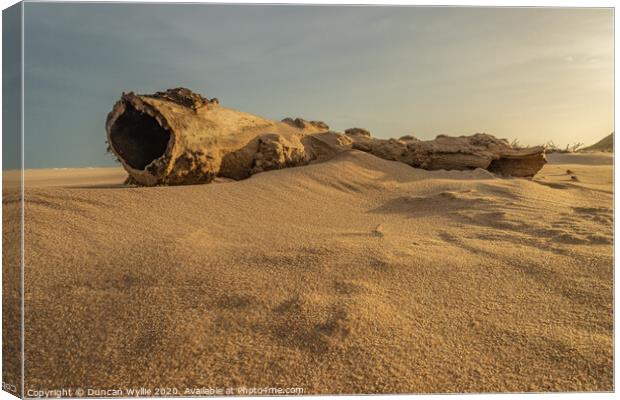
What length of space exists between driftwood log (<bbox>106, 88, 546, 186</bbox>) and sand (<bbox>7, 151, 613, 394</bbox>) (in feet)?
3.18

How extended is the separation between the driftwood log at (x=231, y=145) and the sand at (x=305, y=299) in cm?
97

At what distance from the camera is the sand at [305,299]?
1.34 m

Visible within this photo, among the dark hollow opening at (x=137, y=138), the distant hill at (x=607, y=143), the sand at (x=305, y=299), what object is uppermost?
the distant hill at (x=607, y=143)

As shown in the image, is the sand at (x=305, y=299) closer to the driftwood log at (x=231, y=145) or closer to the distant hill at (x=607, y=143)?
the distant hill at (x=607, y=143)

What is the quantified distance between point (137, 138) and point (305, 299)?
10.3 feet

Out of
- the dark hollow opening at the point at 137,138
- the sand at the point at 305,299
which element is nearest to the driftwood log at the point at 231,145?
the dark hollow opening at the point at 137,138

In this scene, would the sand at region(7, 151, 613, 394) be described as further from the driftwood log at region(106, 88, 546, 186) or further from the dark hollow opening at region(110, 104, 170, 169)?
the dark hollow opening at region(110, 104, 170, 169)

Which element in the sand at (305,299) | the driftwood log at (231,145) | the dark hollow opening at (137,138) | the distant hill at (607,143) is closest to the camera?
the sand at (305,299)

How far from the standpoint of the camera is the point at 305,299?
1656 mm

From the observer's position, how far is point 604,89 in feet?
7.00

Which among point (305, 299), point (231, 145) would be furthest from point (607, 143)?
point (305, 299)

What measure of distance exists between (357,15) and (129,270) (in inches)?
61.2

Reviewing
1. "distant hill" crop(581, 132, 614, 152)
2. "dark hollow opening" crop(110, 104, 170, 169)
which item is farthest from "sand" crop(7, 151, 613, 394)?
"dark hollow opening" crop(110, 104, 170, 169)

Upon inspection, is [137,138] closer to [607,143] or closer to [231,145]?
[231,145]
